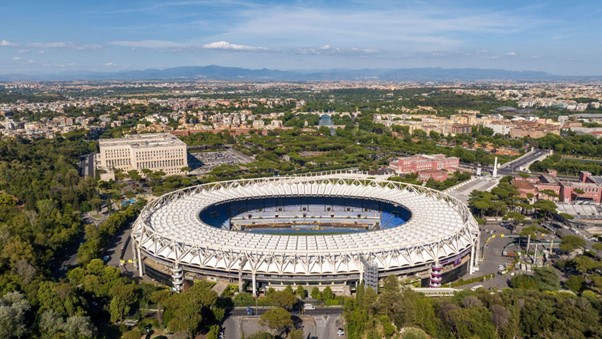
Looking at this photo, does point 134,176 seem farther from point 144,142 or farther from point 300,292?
point 300,292

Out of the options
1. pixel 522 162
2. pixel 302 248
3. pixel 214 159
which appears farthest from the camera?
pixel 214 159

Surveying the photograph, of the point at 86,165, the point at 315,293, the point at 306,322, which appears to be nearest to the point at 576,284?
the point at 315,293

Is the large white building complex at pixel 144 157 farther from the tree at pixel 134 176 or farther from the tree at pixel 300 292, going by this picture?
the tree at pixel 300 292

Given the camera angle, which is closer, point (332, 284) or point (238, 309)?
point (238, 309)

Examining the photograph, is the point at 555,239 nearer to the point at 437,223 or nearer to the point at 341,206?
the point at 437,223

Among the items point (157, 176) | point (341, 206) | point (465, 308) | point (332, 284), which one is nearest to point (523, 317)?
point (465, 308)

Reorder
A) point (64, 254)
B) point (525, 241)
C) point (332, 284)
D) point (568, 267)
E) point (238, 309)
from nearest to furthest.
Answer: point (238, 309)
point (332, 284)
point (568, 267)
point (64, 254)
point (525, 241)
